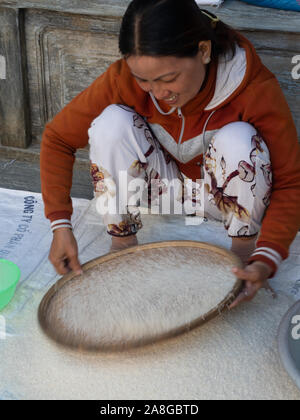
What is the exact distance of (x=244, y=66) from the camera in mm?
1210

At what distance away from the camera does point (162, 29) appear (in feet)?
3.41

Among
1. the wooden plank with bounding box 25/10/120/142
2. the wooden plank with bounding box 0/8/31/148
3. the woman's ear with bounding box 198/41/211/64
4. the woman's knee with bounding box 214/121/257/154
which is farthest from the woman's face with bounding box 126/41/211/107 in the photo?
the wooden plank with bounding box 0/8/31/148

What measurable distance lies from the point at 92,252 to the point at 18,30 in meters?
0.90

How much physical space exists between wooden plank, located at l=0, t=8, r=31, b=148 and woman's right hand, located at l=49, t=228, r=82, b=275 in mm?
889

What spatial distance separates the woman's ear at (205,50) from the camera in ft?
3.68

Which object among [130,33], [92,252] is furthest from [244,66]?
[92,252]

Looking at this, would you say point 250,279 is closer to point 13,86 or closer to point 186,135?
point 186,135

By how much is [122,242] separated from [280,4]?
0.91 metres

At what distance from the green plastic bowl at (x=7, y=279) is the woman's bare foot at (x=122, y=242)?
0.86ft

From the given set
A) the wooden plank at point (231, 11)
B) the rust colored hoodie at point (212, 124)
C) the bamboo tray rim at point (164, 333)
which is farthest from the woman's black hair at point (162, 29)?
the wooden plank at point (231, 11)

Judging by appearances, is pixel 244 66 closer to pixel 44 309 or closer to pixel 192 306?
pixel 192 306

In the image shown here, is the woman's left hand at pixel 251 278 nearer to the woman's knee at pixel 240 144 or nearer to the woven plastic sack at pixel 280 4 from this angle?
the woman's knee at pixel 240 144

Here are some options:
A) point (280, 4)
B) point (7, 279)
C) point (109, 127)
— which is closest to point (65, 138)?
point (109, 127)

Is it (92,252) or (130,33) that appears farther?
(92,252)
